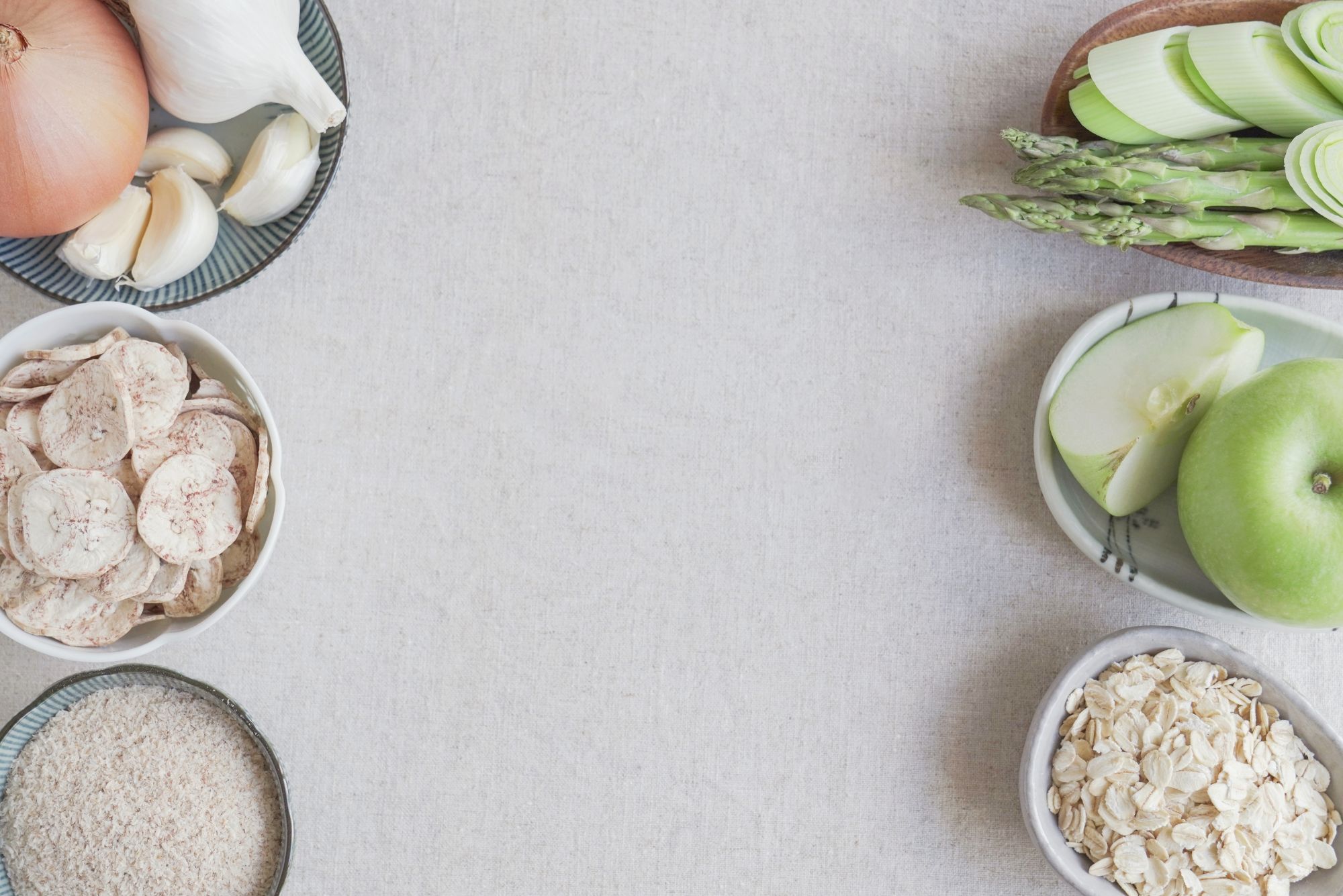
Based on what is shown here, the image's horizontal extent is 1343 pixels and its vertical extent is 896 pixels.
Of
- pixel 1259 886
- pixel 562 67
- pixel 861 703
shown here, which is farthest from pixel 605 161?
pixel 1259 886

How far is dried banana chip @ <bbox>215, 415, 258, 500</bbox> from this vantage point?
74 centimetres

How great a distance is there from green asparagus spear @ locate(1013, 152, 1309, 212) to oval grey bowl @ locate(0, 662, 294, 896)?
79cm

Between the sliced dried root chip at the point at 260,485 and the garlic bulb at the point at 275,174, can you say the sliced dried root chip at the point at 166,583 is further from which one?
the garlic bulb at the point at 275,174

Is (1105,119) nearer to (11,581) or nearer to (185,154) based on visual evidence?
(185,154)

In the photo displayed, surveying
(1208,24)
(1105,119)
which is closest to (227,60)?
(1105,119)

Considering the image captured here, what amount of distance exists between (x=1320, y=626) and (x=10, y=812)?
105cm

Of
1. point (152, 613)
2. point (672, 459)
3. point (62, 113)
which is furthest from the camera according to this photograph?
point (672, 459)

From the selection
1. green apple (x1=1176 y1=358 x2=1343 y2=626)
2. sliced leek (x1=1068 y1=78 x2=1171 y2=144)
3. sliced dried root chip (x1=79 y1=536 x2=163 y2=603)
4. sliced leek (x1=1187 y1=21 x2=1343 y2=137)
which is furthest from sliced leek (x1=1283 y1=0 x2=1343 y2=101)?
sliced dried root chip (x1=79 y1=536 x2=163 y2=603)

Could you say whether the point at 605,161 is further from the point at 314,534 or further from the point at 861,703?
the point at 861,703

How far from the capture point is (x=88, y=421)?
699mm

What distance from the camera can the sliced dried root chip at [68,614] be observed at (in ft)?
2.29

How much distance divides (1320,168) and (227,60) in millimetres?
843

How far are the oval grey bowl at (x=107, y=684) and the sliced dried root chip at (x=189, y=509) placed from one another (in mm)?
124

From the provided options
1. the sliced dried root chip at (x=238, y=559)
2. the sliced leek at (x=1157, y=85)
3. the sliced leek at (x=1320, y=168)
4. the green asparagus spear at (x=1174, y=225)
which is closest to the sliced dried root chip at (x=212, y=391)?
the sliced dried root chip at (x=238, y=559)
